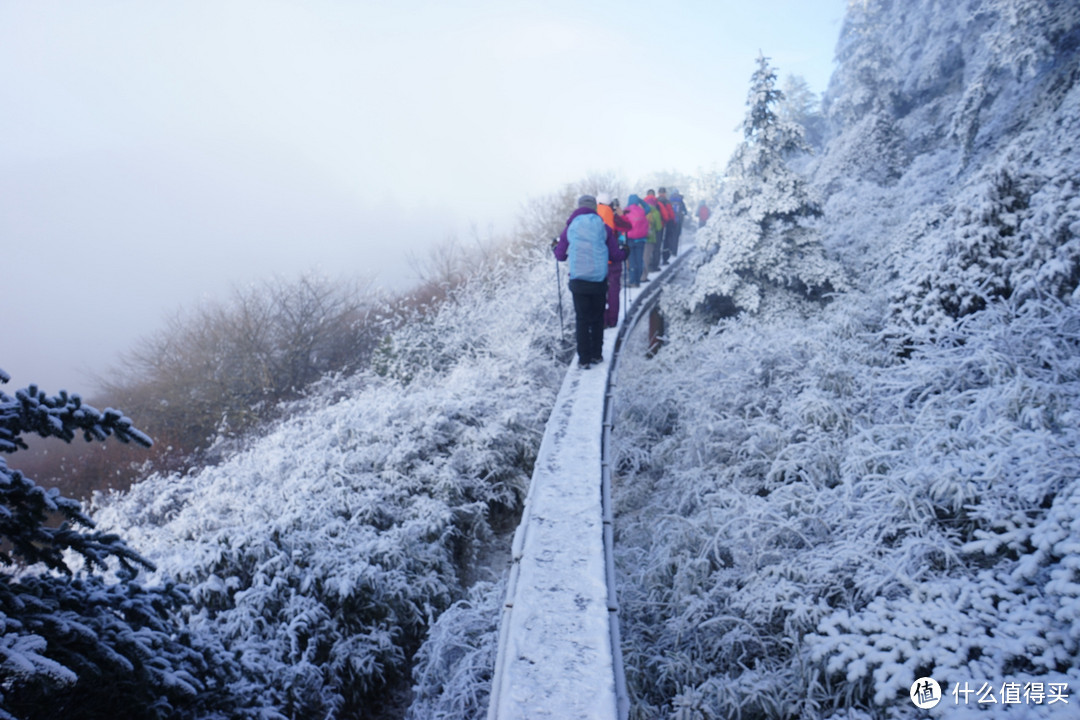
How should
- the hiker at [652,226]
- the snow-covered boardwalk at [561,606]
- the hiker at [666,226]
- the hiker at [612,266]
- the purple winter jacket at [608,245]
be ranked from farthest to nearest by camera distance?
the hiker at [666,226] → the hiker at [652,226] → the hiker at [612,266] → the purple winter jacket at [608,245] → the snow-covered boardwalk at [561,606]

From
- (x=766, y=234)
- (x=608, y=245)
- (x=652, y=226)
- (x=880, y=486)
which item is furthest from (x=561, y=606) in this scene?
(x=652, y=226)

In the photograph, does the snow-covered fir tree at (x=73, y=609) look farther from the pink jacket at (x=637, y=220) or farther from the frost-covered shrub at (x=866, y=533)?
the pink jacket at (x=637, y=220)

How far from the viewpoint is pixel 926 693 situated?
8.09 feet

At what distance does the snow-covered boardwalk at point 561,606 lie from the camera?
8.63 ft

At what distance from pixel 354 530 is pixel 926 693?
4834 millimetres

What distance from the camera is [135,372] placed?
2089cm

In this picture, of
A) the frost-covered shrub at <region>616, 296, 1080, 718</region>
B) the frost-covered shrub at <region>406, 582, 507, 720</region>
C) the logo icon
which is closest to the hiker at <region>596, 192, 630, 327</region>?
the frost-covered shrub at <region>616, 296, 1080, 718</region>

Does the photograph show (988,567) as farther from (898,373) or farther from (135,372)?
(135,372)

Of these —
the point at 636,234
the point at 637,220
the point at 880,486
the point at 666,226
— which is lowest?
the point at 880,486

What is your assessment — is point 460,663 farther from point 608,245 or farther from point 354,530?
point 608,245

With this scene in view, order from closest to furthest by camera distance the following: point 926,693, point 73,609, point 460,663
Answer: point 73,609, point 926,693, point 460,663

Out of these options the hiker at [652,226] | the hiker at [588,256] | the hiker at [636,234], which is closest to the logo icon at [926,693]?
the hiker at [588,256]

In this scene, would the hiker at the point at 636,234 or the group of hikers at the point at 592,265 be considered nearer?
the group of hikers at the point at 592,265

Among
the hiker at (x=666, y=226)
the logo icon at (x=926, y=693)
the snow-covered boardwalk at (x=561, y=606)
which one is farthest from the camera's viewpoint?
the hiker at (x=666, y=226)
